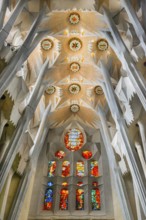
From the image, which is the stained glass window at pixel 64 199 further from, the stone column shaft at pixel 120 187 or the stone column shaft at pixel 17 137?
the stone column shaft at pixel 17 137

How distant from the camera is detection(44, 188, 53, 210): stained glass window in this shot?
480 inches

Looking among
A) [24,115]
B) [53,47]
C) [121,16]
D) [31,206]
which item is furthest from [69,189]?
[121,16]

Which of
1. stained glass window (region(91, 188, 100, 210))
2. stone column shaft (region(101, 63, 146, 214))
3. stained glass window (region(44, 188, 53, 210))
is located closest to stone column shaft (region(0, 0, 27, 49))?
stone column shaft (region(101, 63, 146, 214))

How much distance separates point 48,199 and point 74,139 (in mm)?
4123

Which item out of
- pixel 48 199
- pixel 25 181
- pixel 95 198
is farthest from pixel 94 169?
pixel 25 181

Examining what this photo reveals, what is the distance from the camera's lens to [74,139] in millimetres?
15516

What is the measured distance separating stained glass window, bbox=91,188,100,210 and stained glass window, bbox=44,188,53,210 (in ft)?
6.46

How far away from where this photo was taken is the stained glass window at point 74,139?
15047 millimetres

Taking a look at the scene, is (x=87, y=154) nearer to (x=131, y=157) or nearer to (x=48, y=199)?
(x=48, y=199)

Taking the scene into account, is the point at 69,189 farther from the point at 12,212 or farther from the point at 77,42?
the point at 77,42

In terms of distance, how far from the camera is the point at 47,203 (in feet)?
40.5

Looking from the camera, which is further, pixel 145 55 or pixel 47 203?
pixel 47 203

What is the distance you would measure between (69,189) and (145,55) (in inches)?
295

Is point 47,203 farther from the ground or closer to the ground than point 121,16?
closer to the ground
